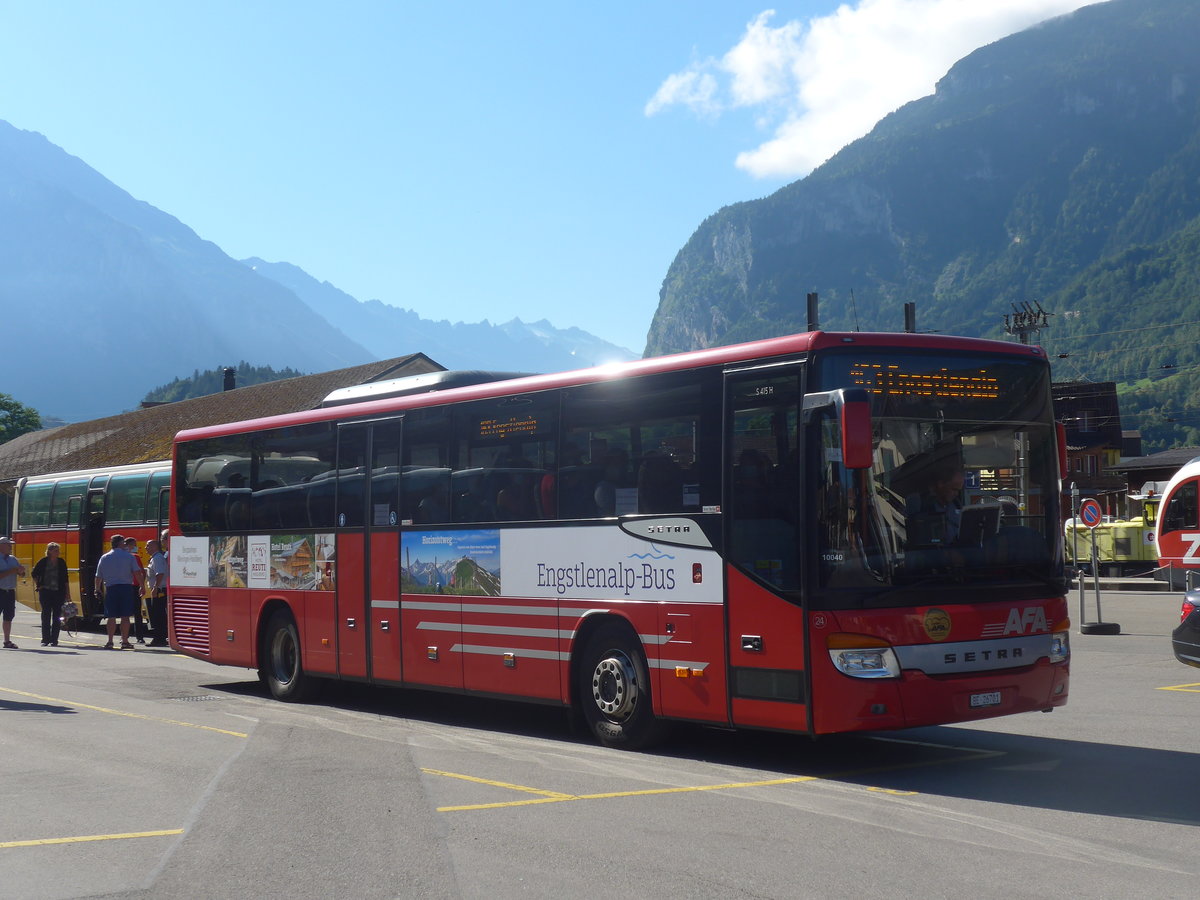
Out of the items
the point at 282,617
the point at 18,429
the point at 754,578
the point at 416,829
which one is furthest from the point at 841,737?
the point at 18,429

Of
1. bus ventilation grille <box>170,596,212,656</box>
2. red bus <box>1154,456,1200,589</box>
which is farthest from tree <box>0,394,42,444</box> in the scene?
bus ventilation grille <box>170,596,212,656</box>

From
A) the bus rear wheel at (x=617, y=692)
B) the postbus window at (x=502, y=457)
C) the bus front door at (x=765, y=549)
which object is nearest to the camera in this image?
the bus front door at (x=765, y=549)

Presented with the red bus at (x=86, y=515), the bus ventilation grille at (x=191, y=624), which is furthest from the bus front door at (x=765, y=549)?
the red bus at (x=86, y=515)

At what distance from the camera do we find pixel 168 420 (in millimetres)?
63031

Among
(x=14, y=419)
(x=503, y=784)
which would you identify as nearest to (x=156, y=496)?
(x=503, y=784)

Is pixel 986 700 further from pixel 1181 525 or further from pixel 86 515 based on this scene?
pixel 1181 525

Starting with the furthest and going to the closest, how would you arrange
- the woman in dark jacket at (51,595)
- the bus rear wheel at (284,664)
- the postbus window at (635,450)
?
the woman in dark jacket at (51,595) < the bus rear wheel at (284,664) < the postbus window at (635,450)

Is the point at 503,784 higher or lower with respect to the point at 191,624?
lower

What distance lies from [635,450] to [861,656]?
8.45 ft

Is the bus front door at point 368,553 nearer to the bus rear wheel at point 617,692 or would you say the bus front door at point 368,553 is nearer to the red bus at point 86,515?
the bus rear wheel at point 617,692

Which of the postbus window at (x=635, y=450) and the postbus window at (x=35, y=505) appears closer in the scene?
the postbus window at (x=635, y=450)

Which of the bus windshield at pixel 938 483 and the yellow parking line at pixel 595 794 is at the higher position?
the bus windshield at pixel 938 483

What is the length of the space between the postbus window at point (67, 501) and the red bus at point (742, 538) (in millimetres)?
17746

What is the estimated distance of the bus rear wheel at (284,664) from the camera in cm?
1490
